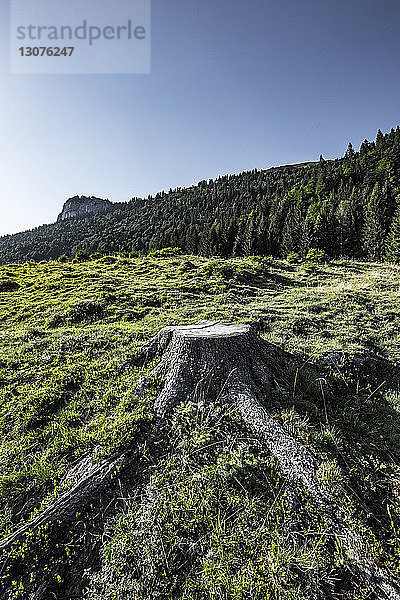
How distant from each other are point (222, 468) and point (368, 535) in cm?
167

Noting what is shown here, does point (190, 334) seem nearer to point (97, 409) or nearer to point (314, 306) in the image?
point (97, 409)

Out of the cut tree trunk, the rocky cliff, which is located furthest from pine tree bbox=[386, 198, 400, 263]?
the rocky cliff

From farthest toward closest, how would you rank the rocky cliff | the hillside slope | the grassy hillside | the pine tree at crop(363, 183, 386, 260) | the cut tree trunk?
the rocky cliff → the hillside slope → the pine tree at crop(363, 183, 386, 260) → the cut tree trunk → the grassy hillside

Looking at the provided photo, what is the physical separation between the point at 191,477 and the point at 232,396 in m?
1.35

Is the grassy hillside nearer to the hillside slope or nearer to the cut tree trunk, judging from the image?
the cut tree trunk

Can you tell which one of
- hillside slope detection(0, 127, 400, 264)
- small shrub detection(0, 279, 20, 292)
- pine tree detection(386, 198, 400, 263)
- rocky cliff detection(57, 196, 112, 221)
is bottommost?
small shrub detection(0, 279, 20, 292)

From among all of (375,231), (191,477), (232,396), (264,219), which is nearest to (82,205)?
(264,219)

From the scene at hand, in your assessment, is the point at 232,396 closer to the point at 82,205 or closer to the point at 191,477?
the point at 191,477

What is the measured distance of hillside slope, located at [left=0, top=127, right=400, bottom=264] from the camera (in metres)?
45.2

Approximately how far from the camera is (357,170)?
82.8 m

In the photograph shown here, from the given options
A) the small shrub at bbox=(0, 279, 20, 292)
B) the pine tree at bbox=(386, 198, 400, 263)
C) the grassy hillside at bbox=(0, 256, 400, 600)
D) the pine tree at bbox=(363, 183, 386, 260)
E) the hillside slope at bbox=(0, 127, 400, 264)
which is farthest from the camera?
the hillside slope at bbox=(0, 127, 400, 264)

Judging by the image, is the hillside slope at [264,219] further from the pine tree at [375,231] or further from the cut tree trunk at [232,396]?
the cut tree trunk at [232,396]

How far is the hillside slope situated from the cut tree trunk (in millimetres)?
42272

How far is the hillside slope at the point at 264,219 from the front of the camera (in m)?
45.2
